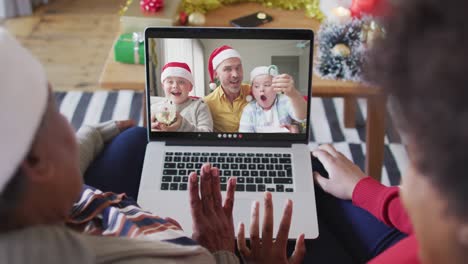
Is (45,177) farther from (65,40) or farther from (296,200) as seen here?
(65,40)

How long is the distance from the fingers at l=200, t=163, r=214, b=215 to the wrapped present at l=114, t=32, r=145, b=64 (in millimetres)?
568

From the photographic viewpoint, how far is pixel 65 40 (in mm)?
2840

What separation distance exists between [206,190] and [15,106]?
1.54 ft

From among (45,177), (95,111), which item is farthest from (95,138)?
(95,111)

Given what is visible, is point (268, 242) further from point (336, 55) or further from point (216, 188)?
point (336, 55)

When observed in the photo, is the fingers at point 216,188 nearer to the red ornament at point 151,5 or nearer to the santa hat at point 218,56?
the santa hat at point 218,56

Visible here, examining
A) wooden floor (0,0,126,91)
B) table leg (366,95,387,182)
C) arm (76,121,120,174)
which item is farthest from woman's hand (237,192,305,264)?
wooden floor (0,0,126,91)

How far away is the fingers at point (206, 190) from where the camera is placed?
40.5 inches

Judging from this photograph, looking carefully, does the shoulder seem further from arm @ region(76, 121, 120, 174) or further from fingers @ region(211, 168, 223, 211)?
arm @ region(76, 121, 120, 174)

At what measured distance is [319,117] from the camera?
7.55ft

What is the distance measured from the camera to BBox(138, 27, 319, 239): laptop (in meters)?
1.15

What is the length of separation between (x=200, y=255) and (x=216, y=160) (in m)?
0.36

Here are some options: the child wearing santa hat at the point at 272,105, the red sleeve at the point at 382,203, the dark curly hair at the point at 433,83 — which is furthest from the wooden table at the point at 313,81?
the dark curly hair at the point at 433,83

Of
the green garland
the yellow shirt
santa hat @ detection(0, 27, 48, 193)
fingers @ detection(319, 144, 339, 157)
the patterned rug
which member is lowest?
the patterned rug
